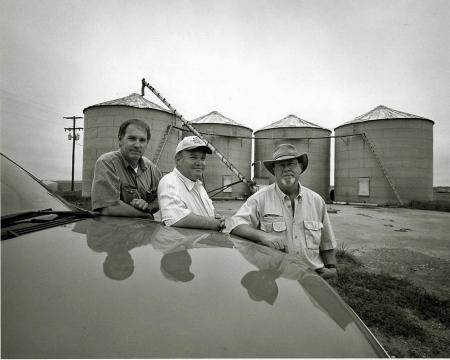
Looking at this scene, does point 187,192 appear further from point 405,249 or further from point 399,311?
point 405,249

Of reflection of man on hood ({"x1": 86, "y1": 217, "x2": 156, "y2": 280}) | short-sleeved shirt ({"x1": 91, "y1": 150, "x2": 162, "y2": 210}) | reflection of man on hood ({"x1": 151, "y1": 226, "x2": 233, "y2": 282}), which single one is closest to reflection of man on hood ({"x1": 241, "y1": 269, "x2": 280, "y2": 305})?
reflection of man on hood ({"x1": 151, "y1": 226, "x2": 233, "y2": 282})

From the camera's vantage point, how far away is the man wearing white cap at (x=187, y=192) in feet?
7.70

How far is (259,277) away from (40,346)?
0.78m

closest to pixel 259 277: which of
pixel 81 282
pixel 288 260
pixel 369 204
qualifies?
pixel 288 260

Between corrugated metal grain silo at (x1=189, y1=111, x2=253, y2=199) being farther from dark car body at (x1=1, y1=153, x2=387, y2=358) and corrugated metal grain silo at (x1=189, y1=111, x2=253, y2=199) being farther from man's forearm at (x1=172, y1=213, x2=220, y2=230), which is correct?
dark car body at (x1=1, y1=153, x2=387, y2=358)

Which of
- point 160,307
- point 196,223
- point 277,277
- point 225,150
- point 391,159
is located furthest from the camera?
point 225,150

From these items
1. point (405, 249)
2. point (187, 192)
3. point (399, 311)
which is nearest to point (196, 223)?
point (187, 192)

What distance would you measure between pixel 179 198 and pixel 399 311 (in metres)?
3.03

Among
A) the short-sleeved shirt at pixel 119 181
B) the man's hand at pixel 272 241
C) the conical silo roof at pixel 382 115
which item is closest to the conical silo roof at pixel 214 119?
the conical silo roof at pixel 382 115

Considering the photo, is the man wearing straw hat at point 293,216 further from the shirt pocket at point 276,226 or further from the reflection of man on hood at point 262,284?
the reflection of man on hood at point 262,284

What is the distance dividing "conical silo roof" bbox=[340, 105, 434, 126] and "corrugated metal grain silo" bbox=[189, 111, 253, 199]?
8498 mm

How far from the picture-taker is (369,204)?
2134 cm

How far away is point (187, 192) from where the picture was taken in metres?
2.79

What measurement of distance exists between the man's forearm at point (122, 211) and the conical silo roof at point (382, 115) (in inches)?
908
